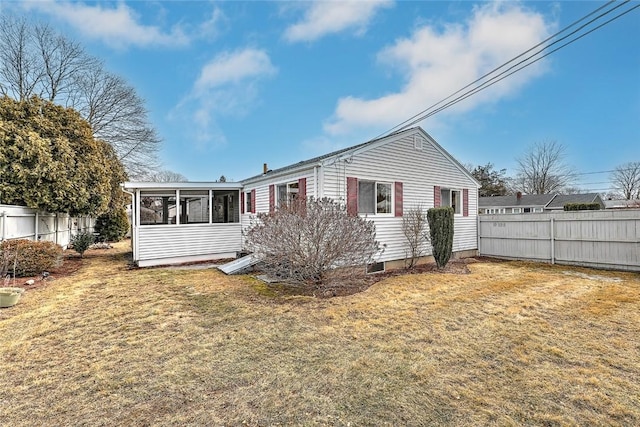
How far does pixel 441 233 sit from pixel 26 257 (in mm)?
11721

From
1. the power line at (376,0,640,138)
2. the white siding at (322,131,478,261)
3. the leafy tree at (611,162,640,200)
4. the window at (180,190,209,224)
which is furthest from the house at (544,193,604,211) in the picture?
the window at (180,190,209,224)

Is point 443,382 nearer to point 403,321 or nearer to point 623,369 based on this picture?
point 403,321

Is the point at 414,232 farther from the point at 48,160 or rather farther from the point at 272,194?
the point at 48,160

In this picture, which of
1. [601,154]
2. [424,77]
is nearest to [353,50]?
[424,77]

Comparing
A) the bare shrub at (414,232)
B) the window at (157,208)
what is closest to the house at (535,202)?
the bare shrub at (414,232)

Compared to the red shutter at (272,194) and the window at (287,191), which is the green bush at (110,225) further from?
the window at (287,191)

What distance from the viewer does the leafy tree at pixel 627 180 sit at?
36438mm

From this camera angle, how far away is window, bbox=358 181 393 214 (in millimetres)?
8887

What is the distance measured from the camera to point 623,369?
3.30 m

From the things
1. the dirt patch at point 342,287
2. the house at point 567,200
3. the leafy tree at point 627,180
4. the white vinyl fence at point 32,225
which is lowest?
the dirt patch at point 342,287

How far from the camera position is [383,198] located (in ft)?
30.7

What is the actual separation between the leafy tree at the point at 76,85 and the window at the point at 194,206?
1191 centimetres

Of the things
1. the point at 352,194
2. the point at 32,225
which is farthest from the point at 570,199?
the point at 32,225

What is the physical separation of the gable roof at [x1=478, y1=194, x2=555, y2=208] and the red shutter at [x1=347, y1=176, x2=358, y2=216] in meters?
31.0
